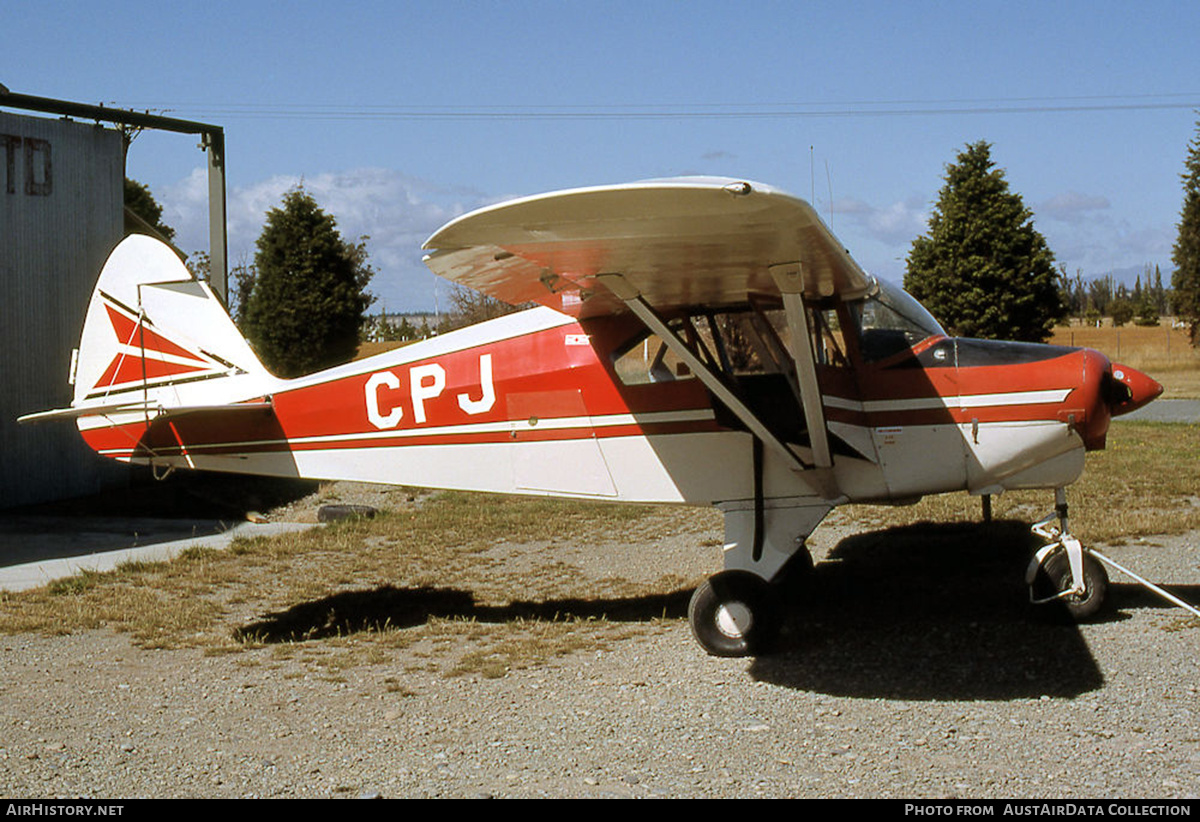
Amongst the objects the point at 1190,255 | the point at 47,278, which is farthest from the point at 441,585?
the point at 1190,255

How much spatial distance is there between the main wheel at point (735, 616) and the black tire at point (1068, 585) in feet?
6.20

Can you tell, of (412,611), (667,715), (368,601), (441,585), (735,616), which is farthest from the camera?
(441,585)

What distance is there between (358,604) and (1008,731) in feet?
16.7

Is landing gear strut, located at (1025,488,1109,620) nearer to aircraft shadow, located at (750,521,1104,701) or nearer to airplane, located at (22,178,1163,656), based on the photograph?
airplane, located at (22,178,1163,656)

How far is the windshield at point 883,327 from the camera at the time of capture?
6965 mm

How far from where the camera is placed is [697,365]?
6.43 meters

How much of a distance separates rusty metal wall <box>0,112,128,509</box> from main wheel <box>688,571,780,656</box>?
10.7m

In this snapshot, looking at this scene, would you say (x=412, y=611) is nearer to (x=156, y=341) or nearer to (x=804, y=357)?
(x=156, y=341)

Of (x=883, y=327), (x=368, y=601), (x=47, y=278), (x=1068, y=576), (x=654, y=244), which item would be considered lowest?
(x=368, y=601)

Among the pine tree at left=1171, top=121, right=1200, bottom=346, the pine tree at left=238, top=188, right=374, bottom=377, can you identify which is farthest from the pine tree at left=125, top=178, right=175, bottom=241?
the pine tree at left=1171, top=121, right=1200, bottom=346

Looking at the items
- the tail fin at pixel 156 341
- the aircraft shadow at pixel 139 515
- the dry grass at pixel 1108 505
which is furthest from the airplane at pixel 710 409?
the aircraft shadow at pixel 139 515

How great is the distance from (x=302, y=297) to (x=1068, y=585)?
47.5 feet

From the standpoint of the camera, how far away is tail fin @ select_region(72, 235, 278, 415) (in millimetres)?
8414

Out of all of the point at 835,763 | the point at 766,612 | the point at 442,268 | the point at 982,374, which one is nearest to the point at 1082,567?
the point at 982,374
